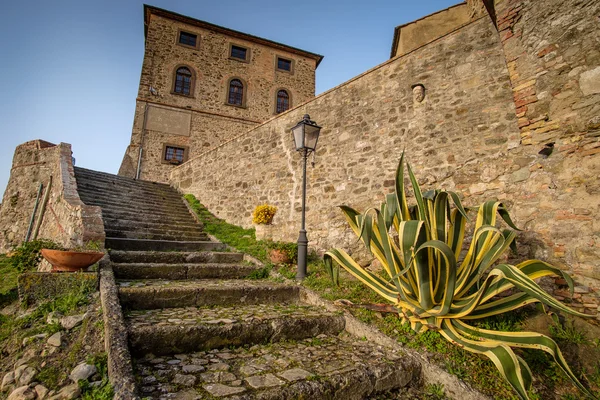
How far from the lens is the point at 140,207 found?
6.88 m

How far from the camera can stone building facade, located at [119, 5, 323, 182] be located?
1291 cm

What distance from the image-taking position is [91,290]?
8.97 ft

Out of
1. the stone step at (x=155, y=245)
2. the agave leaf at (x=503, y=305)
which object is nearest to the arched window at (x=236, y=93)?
the stone step at (x=155, y=245)

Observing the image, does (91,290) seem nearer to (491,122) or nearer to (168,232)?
(168,232)

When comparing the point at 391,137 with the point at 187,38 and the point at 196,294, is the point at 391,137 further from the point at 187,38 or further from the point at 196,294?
the point at 187,38

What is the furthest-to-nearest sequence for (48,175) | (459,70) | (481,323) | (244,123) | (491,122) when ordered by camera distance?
(244,123)
(48,175)
(459,70)
(491,122)
(481,323)

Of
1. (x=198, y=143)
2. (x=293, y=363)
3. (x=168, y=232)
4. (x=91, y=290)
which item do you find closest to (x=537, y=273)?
(x=293, y=363)

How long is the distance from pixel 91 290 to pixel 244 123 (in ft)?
43.2

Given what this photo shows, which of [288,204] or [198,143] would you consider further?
[198,143]

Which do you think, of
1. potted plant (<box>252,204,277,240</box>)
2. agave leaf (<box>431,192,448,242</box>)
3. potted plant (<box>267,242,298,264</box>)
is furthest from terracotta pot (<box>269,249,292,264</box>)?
agave leaf (<box>431,192,448,242</box>)

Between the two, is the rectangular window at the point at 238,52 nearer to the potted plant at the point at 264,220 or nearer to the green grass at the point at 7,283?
the potted plant at the point at 264,220

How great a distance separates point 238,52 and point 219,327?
1619 centimetres

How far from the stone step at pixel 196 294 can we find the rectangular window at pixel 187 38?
1441cm

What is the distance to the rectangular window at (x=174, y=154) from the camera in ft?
43.0
